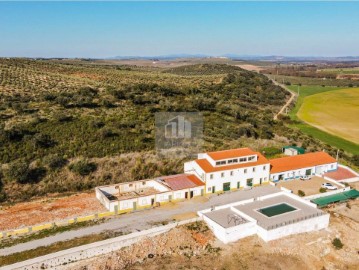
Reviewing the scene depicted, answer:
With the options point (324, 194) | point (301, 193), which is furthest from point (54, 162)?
point (324, 194)

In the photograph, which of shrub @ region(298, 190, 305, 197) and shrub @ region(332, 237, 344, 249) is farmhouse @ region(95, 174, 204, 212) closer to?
shrub @ region(298, 190, 305, 197)

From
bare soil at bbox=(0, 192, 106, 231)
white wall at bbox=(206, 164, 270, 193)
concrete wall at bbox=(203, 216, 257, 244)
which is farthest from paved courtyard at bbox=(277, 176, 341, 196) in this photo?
bare soil at bbox=(0, 192, 106, 231)

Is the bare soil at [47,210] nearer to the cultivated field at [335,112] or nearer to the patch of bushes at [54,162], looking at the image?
the patch of bushes at [54,162]

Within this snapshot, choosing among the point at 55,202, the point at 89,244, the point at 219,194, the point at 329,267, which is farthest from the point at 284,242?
the point at 55,202

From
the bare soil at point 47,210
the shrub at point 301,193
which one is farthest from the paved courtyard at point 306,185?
the bare soil at point 47,210

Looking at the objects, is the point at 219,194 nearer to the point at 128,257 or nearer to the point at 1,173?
the point at 128,257

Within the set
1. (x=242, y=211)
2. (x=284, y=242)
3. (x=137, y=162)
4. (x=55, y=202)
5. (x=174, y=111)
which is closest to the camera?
(x=284, y=242)
